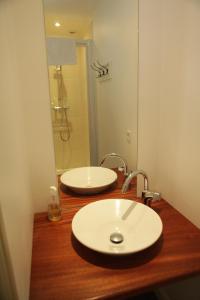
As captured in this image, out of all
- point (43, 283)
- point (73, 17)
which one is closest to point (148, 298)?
point (43, 283)

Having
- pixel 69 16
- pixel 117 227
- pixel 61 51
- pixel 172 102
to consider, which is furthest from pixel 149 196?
pixel 69 16

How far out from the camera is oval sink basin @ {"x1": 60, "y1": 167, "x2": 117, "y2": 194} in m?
1.26

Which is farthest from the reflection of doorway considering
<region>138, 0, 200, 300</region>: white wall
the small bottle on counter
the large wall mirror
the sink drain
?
the sink drain

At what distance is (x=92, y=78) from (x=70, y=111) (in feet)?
0.76

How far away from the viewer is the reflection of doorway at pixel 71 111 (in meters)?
1.09

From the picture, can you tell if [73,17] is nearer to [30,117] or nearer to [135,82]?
[135,82]

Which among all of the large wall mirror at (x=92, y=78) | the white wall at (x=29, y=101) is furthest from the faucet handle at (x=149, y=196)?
the white wall at (x=29, y=101)

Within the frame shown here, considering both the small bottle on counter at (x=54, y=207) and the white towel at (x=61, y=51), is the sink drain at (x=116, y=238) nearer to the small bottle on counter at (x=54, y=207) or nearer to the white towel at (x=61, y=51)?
the small bottle on counter at (x=54, y=207)

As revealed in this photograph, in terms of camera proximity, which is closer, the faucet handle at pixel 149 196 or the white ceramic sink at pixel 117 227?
the white ceramic sink at pixel 117 227

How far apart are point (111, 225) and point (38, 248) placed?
1.14 ft

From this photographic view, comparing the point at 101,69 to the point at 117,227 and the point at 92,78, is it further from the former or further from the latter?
the point at 117,227

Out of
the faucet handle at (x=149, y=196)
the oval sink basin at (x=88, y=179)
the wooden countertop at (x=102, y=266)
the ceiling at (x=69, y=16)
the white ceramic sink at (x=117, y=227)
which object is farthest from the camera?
the oval sink basin at (x=88, y=179)

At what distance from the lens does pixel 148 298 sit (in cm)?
154

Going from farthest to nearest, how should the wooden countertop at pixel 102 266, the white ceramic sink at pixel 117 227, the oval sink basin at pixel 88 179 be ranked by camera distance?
the oval sink basin at pixel 88 179
the white ceramic sink at pixel 117 227
the wooden countertop at pixel 102 266
